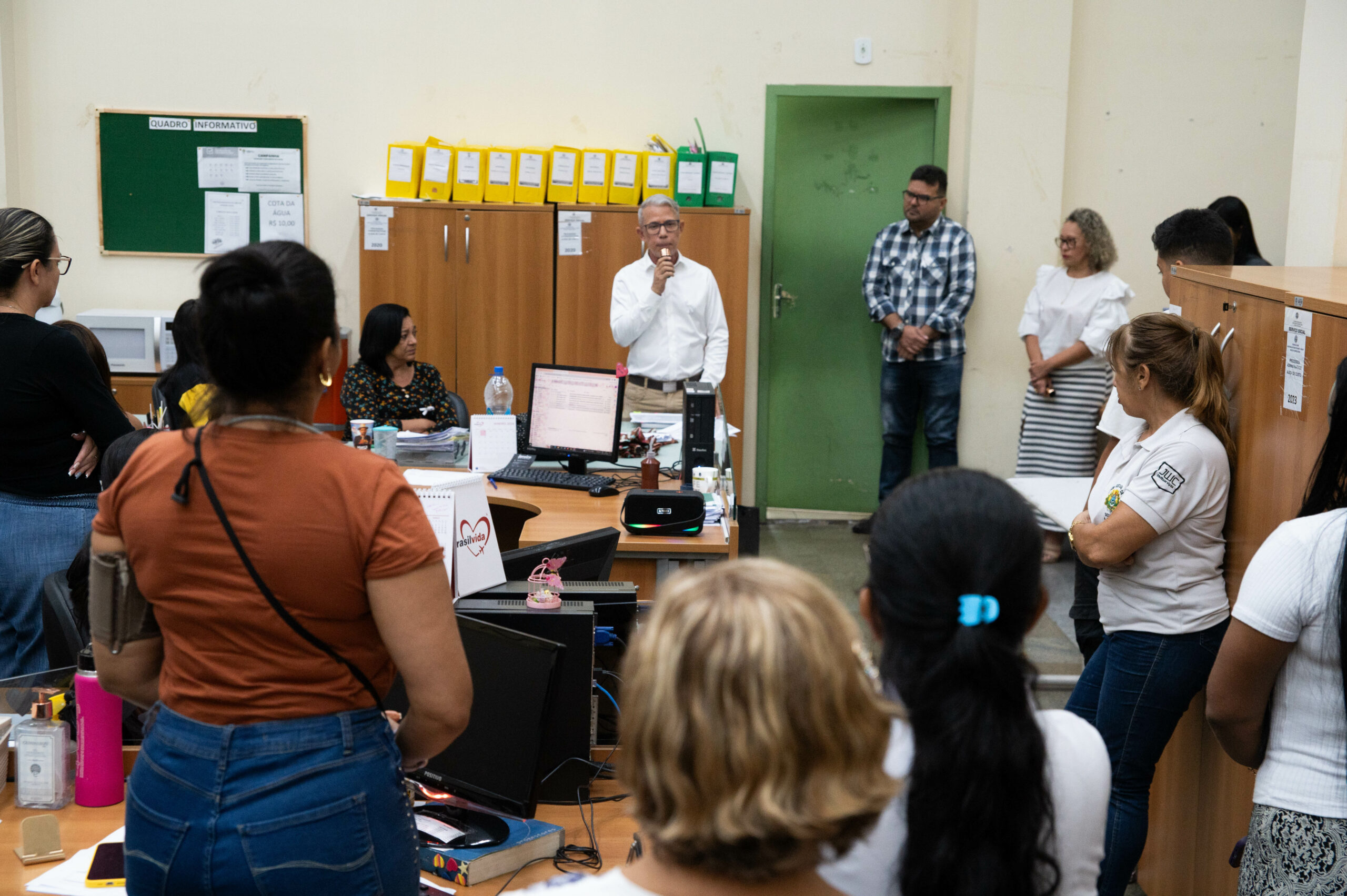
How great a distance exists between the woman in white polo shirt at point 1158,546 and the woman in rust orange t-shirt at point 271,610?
1613mm

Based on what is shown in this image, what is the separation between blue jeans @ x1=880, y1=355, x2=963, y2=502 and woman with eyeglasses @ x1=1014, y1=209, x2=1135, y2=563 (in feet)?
1.46

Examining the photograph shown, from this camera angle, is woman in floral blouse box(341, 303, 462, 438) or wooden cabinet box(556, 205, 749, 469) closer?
woman in floral blouse box(341, 303, 462, 438)

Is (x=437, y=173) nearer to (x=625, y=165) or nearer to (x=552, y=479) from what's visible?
(x=625, y=165)

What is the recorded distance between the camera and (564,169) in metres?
5.64

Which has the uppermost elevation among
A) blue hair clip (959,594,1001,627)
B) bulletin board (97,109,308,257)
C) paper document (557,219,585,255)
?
bulletin board (97,109,308,257)

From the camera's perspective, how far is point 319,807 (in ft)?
4.22

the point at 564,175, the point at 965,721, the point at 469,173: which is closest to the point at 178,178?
the point at 469,173

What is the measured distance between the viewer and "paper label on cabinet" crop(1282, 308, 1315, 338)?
2.05 metres

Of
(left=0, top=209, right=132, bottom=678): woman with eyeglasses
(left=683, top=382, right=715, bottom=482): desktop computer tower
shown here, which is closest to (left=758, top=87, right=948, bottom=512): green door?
(left=683, top=382, right=715, bottom=482): desktop computer tower

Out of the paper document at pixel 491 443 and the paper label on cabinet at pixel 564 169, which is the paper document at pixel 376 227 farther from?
the paper document at pixel 491 443

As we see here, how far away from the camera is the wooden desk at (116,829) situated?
1.66 metres

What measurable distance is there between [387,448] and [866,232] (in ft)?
10.5

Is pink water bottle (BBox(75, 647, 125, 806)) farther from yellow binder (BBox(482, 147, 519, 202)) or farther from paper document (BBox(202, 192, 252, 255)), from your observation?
paper document (BBox(202, 192, 252, 255))

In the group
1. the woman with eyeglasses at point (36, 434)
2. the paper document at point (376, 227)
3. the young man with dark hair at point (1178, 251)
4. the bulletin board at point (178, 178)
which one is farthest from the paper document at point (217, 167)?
the young man with dark hair at point (1178, 251)
